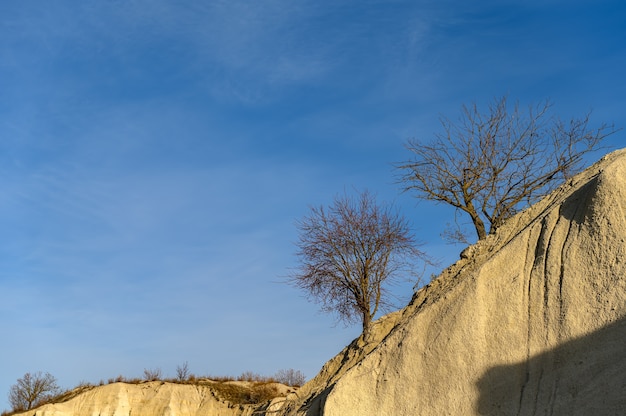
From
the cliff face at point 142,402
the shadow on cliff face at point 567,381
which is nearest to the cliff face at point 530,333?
the shadow on cliff face at point 567,381

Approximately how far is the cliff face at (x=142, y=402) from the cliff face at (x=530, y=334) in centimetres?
2253

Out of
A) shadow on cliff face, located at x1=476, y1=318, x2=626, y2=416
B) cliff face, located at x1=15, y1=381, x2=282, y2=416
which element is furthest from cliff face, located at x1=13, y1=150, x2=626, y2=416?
cliff face, located at x1=15, y1=381, x2=282, y2=416

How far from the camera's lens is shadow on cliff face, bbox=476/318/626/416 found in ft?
33.0

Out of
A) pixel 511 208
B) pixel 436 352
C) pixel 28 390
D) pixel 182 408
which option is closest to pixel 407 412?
pixel 436 352

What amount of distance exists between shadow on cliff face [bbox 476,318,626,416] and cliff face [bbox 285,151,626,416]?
0.02 m

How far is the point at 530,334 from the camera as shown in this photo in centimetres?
1158

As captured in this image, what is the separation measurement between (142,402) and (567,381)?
29130 mm

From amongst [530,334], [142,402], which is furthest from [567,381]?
[142,402]

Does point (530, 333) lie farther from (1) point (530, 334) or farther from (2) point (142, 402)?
(2) point (142, 402)

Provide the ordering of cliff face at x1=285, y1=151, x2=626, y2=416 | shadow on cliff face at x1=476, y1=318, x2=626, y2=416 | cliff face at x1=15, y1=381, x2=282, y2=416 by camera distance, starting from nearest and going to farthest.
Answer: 1. shadow on cliff face at x1=476, y1=318, x2=626, y2=416
2. cliff face at x1=285, y1=151, x2=626, y2=416
3. cliff face at x1=15, y1=381, x2=282, y2=416

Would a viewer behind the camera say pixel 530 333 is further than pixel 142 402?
No

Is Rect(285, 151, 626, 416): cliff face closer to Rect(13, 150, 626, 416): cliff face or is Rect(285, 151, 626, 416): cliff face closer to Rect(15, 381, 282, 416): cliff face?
Rect(13, 150, 626, 416): cliff face

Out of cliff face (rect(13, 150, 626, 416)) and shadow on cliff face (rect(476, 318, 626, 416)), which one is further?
cliff face (rect(13, 150, 626, 416))

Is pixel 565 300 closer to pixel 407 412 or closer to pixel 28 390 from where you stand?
pixel 407 412
